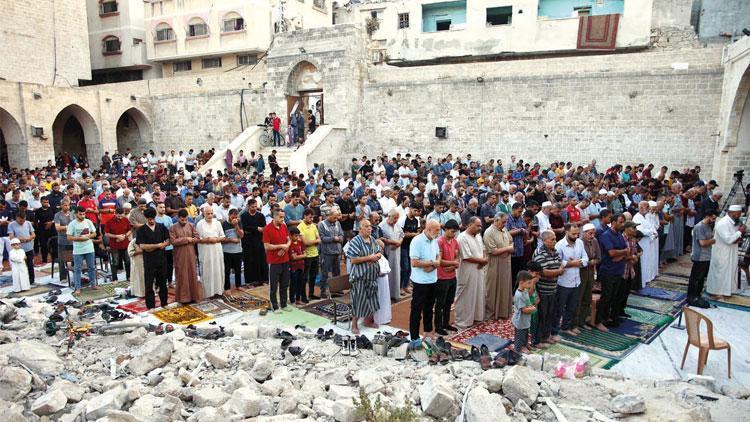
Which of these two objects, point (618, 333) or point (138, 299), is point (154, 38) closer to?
point (138, 299)

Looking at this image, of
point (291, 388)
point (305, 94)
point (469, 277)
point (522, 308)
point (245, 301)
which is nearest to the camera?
point (291, 388)

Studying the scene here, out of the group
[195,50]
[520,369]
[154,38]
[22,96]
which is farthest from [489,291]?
[154,38]

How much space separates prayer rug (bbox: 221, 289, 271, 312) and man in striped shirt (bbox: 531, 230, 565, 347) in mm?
3954

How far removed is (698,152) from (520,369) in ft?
47.9

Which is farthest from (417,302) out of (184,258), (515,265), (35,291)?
(35,291)

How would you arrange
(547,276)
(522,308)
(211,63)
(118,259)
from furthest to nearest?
(211,63) < (118,259) < (547,276) < (522,308)

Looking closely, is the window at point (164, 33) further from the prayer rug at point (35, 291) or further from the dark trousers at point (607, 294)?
the dark trousers at point (607, 294)

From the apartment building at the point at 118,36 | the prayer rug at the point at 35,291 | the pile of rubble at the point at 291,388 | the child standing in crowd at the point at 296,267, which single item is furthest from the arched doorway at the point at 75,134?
the pile of rubble at the point at 291,388

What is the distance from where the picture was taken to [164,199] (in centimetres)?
1016

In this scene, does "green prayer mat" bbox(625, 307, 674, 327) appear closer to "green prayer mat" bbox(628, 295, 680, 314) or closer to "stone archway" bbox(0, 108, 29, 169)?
"green prayer mat" bbox(628, 295, 680, 314)

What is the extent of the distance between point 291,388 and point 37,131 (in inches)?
822

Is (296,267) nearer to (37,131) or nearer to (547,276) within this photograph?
(547,276)

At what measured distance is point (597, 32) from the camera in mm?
23969

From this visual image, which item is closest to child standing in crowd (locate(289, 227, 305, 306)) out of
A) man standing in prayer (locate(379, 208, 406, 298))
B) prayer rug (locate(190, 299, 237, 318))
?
prayer rug (locate(190, 299, 237, 318))
